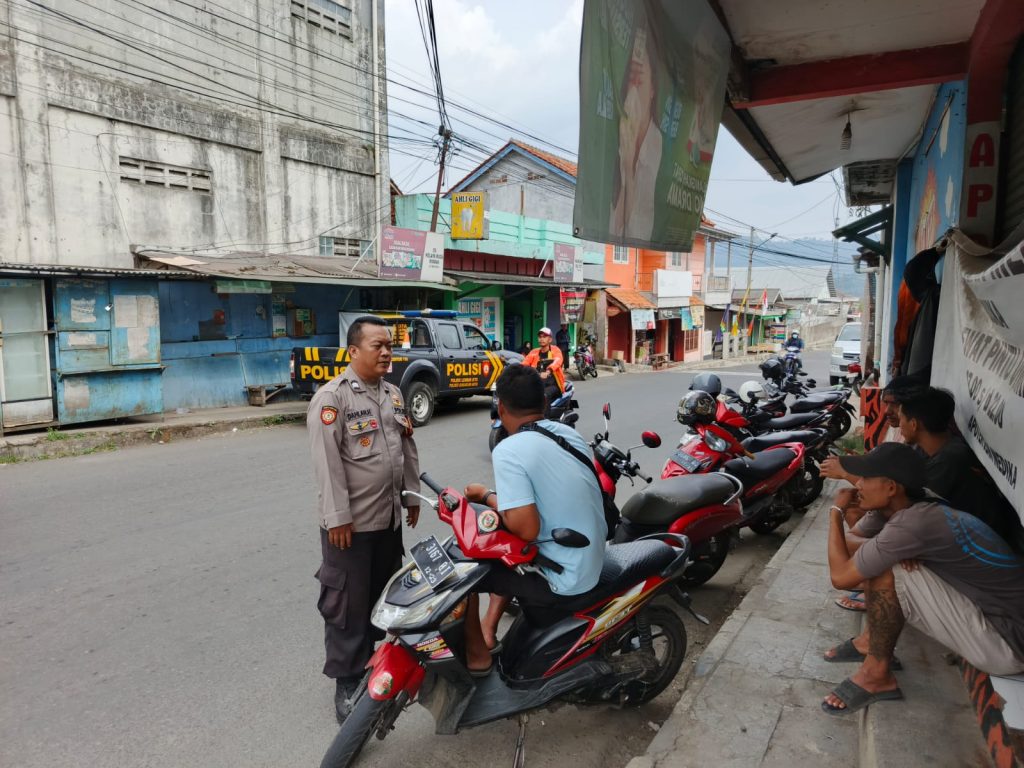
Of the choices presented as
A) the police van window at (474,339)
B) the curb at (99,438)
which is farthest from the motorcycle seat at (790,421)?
the curb at (99,438)

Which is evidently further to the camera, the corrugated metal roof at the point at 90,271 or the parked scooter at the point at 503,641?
the corrugated metal roof at the point at 90,271

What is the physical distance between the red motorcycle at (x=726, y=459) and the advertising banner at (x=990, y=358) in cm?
174

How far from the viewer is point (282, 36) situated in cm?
1480

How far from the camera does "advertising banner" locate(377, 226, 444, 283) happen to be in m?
14.1

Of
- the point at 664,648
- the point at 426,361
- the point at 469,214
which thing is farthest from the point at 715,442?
the point at 469,214

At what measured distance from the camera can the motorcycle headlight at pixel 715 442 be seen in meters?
4.66

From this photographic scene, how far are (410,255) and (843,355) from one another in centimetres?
1124

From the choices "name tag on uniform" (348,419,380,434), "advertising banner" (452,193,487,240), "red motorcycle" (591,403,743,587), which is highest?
"advertising banner" (452,193,487,240)

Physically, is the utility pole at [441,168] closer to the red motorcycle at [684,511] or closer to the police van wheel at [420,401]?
the police van wheel at [420,401]

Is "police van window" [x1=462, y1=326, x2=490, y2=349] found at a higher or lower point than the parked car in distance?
higher

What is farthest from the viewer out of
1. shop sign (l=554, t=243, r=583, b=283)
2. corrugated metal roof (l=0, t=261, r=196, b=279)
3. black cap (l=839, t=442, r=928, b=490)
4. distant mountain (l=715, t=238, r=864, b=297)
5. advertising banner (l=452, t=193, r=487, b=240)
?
distant mountain (l=715, t=238, r=864, b=297)

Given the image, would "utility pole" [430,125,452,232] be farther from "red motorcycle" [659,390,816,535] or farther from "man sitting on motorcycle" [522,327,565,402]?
"red motorcycle" [659,390,816,535]

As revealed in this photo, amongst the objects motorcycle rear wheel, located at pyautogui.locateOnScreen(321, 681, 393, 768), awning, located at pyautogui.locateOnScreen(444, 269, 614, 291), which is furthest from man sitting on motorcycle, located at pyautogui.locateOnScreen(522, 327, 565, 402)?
awning, located at pyautogui.locateOnScreen(444, 269, 614, 291)

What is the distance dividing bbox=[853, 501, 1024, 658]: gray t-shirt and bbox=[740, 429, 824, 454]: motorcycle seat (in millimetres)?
2770
